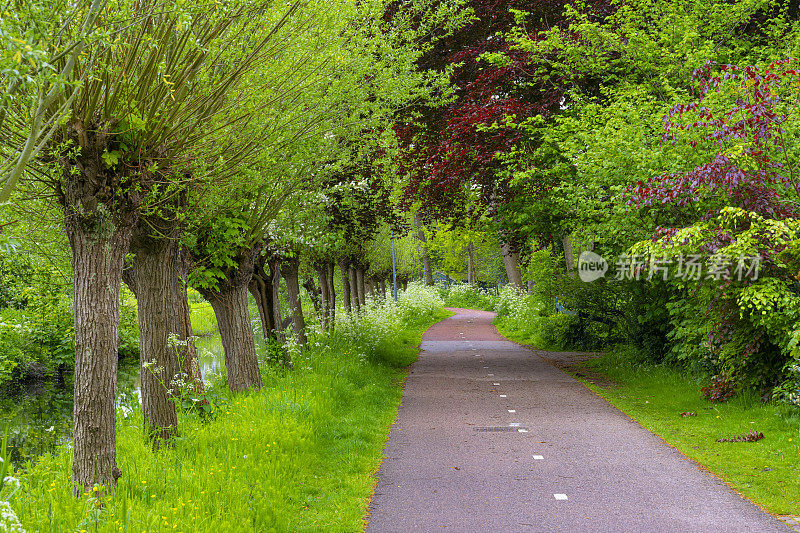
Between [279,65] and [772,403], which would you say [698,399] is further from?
[279,65]

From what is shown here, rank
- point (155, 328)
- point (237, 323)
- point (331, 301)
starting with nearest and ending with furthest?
1. point (155, 328)
2. point (237, 323)
3. point (331, 301)

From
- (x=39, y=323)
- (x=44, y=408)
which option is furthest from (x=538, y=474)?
(x=39, y=323)

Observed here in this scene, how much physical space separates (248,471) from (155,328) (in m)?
2.34

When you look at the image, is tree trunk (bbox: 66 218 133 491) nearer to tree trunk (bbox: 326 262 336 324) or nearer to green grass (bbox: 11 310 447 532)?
green grass (bbox: 11 310 447 532)

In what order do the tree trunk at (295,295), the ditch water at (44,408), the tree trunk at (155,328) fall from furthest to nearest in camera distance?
the tree trunk at (295,295), the ditch water at (44,408), the tree trunk at (155,328)

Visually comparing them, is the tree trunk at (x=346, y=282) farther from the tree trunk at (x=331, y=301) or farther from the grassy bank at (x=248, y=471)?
the grassy bank at (x=248, y=471)

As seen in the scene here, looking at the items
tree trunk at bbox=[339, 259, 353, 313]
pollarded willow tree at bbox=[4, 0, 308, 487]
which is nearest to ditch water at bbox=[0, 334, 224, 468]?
pollarded willow tree at bbox=[4, 0, 308, 487]

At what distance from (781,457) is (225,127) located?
7062 mm

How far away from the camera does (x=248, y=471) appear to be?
644cm

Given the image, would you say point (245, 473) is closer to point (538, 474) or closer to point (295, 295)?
point (538, 474)

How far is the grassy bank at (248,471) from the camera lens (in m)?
4.99

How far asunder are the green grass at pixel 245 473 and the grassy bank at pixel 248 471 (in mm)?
13

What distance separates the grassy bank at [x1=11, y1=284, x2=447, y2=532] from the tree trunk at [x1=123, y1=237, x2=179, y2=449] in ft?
1.15

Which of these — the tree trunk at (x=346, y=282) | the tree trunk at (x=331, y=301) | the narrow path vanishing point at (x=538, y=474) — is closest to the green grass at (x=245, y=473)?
the narrow path vanishing point at (x=538, y=474)
